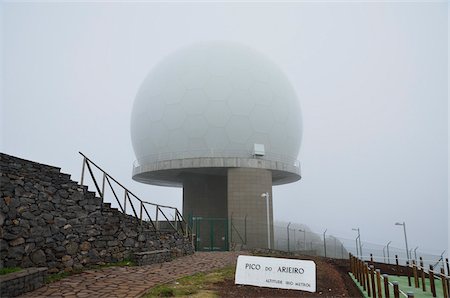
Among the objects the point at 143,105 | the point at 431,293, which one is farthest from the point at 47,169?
the point at 143,105

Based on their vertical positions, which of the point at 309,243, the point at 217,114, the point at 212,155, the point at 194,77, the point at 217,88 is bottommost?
the point at 309,243

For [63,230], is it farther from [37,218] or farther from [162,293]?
[162,293]

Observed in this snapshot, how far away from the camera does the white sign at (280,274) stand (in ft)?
22.4

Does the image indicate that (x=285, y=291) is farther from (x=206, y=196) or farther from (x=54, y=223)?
(x=206, y=196)

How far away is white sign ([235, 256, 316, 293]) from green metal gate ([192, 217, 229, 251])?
46.2 ft

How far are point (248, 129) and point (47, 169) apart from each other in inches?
552

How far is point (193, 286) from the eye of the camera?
25.0 ft

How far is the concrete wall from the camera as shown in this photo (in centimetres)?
2034

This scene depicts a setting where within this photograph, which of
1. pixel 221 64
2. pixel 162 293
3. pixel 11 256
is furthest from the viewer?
pixel 221 64

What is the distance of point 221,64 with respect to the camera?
22.8 m

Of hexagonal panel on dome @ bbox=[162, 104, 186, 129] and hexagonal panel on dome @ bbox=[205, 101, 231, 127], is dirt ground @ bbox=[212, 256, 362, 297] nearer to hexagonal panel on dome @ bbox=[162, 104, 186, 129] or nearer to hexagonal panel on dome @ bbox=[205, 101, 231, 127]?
hexagonal panel on dome @ bbox=[205, 101, 231, 127]

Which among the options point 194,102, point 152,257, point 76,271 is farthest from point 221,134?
point 76,271

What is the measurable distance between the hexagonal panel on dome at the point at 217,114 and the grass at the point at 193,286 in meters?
12.6

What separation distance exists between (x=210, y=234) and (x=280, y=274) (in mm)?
16225
